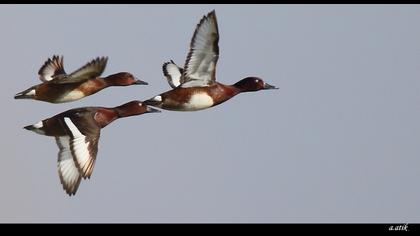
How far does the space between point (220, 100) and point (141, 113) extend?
1543mm

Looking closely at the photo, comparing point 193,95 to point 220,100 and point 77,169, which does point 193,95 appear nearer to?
point 220,100

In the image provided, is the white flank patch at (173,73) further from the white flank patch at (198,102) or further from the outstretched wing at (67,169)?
the outstretched wing at (67,169)

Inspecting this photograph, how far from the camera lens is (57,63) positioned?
23.6m

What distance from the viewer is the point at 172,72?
76.2 ft

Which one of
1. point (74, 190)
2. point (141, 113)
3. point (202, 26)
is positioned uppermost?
point (202, 26)

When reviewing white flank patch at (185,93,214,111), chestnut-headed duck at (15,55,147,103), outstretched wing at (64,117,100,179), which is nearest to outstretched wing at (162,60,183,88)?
chestnut-headed duck at (15,55,147,103)

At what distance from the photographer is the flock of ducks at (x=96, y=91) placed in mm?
19281

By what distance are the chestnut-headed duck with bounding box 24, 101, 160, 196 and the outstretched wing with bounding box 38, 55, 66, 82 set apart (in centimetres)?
249

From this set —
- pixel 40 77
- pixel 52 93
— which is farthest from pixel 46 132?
pixel 40 77

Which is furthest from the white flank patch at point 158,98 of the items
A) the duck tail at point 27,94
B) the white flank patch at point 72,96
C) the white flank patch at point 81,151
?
the duck tail at point 27,94

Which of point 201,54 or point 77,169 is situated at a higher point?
point 201,54

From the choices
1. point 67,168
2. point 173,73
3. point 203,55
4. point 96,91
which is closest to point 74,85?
point 96,91

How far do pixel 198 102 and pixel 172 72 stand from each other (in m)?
3.17

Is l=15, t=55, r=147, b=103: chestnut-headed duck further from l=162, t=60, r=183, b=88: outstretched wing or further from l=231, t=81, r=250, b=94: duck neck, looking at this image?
l=231, t=81, r=250, b=94: duck neck
